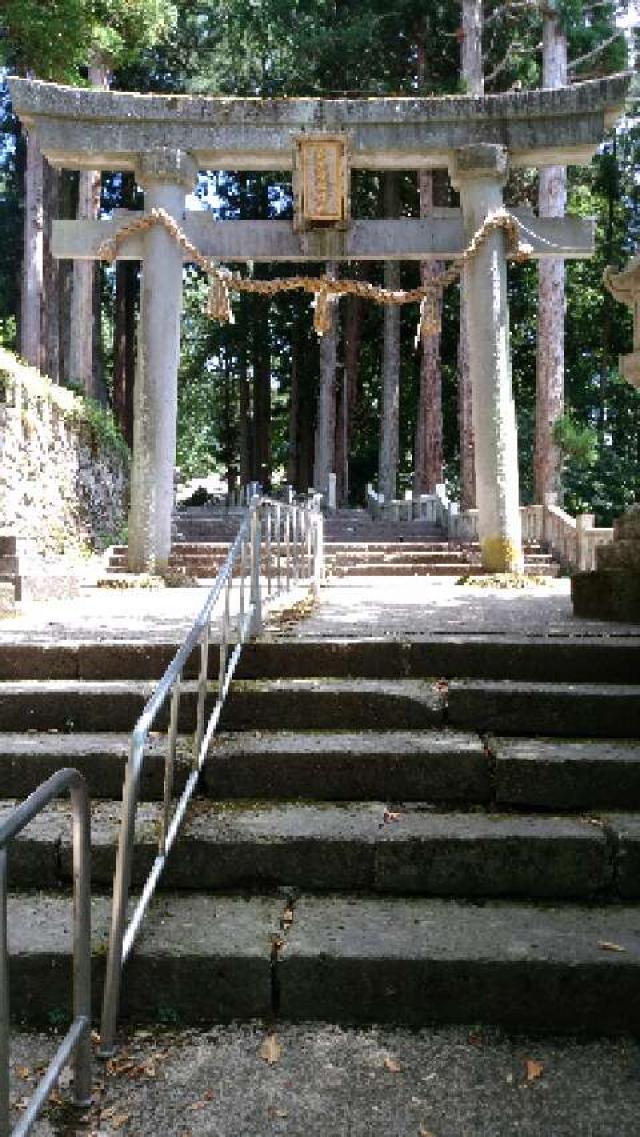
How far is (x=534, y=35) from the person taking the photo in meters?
20.8

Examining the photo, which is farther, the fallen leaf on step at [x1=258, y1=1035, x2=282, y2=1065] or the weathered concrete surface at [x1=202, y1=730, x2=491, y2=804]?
the weathered concrete surface at [x1=202, y1=730, x2=491, y2=804]

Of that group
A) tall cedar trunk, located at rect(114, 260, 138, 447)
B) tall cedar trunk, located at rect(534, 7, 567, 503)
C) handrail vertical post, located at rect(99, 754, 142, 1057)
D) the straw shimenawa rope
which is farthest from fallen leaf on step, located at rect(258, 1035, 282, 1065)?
tall cedar trunk, located at rect(114, 260, 138, 447)

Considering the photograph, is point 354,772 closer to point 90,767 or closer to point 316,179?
point 90,767

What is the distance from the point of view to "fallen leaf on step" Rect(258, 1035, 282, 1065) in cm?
246

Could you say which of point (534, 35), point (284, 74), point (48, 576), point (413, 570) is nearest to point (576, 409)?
point (534, 35)

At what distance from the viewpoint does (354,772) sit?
139 inches

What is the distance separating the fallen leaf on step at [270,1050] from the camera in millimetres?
2462

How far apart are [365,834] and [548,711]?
1139 mm

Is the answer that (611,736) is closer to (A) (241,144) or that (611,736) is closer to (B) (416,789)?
(B) (416,789)

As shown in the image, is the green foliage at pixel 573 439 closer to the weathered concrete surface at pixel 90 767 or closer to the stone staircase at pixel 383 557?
the stone staircase at pixel 383 557

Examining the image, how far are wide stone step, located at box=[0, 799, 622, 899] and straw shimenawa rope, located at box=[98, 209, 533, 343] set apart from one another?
757cm

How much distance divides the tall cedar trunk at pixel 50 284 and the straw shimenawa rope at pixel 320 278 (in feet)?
28.3

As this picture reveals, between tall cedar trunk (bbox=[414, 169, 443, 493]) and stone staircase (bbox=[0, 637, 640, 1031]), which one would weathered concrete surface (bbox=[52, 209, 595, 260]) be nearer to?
stone staircase (bbox=[0, 637, 640, 1031])

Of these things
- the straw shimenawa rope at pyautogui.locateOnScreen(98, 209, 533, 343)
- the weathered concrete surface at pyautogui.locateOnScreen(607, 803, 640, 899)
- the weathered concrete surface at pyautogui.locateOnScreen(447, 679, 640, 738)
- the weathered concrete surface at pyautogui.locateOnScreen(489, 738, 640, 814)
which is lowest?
the weathered concrete surface at pyautogui.locateOnScreen(607, 803, 640, 899)
